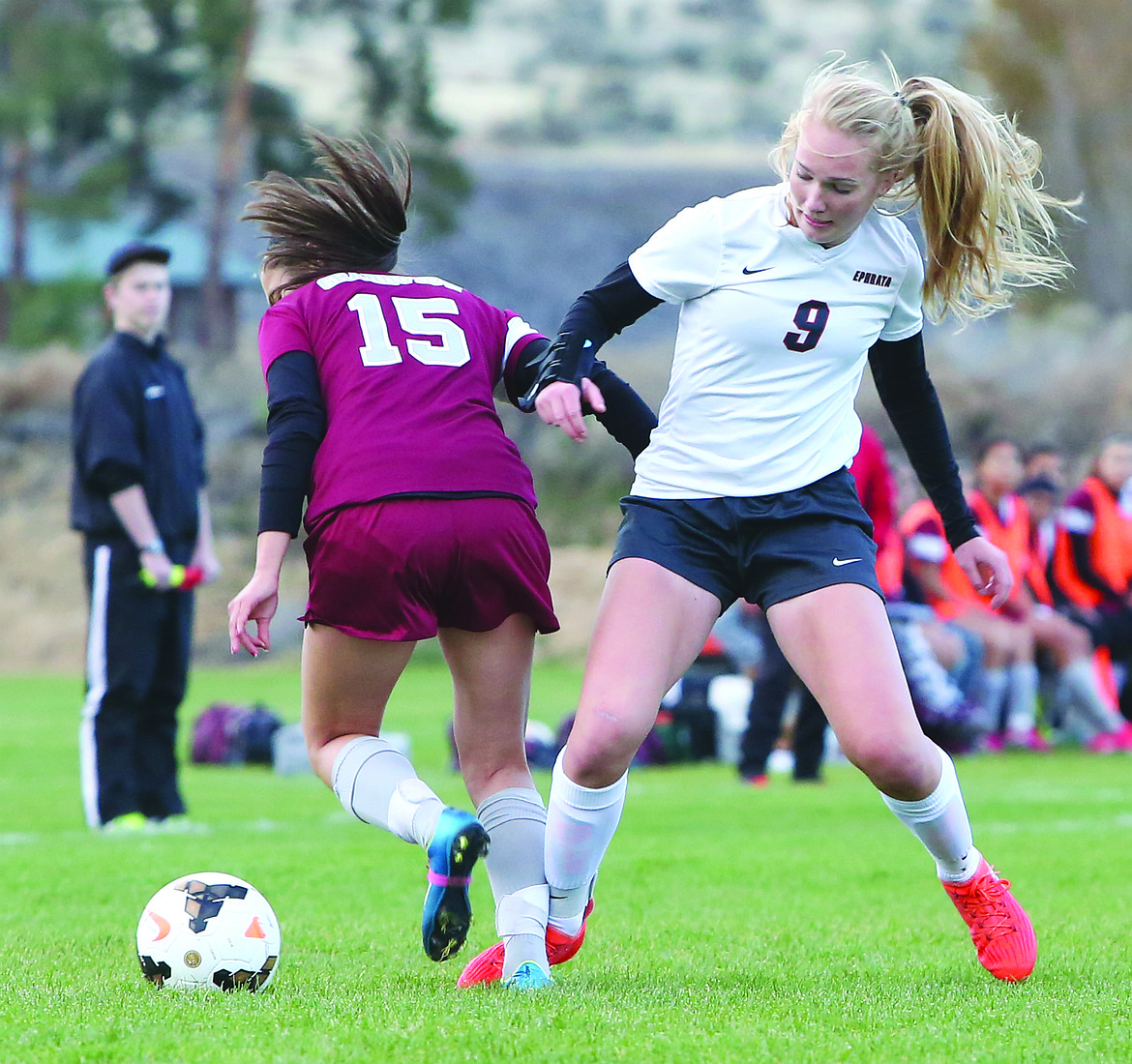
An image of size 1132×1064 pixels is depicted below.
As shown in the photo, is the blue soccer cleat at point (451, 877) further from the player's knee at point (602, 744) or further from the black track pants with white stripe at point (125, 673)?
the black track pants with white stripe at point (125, 673)

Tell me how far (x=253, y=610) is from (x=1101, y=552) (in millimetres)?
10710

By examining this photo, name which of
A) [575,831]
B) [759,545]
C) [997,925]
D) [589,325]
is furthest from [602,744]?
[997,925]

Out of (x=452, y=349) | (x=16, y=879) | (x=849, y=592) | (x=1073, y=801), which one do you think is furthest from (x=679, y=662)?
(x=1073, y=801)

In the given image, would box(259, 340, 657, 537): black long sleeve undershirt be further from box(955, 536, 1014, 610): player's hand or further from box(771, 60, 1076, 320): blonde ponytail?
box(955, 536, 1014, 610): player's hand

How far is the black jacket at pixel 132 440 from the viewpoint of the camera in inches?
304

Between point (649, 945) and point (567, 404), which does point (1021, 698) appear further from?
point (567, 404)

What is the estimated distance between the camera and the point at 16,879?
20.4ft

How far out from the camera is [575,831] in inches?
165

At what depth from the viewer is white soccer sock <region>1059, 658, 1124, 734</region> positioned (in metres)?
13.1

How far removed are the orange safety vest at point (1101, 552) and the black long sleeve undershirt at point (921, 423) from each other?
8.95 meters

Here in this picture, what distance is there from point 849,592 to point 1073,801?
223 inches

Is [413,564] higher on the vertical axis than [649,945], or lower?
higher

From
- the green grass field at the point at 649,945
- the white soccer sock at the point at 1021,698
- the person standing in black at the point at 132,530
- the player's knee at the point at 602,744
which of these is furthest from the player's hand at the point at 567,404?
the white soccer sock at the point at 1021,698

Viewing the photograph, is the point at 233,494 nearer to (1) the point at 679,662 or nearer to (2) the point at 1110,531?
(2) the point at 1110,531
